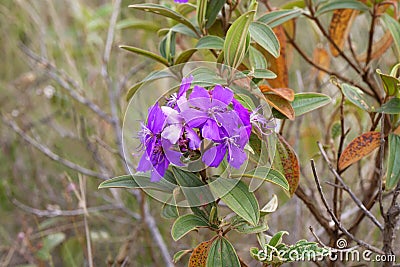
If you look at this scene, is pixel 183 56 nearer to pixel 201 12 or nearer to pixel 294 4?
pixel 201 12

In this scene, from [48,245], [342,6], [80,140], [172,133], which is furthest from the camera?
[80,140]

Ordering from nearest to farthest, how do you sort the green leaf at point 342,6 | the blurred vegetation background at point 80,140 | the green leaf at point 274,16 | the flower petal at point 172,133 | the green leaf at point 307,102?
the flower petal at point 172,133
the green leaf at point 307,102
the green leaf at point 274,16
the green leaf at point 342,6
the blurred vegetation background at point 80,140

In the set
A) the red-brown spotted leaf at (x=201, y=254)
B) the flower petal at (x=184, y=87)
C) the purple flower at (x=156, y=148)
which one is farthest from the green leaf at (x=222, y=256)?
the flower petal at (x=184, y=87)

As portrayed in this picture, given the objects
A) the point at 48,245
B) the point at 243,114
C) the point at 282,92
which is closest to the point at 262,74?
the point at 282,92

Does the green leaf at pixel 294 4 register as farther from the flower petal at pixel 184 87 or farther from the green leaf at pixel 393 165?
the flower petal at pixel 184 87

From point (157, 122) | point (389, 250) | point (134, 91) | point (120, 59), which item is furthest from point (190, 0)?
point (120, 59)

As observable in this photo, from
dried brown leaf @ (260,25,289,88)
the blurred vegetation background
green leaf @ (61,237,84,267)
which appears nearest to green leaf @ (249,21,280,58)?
dried brown leaf @ (260,25,289,88)

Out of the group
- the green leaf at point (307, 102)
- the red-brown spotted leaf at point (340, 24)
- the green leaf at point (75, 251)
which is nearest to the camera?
the green leaf at point (307, 102)
